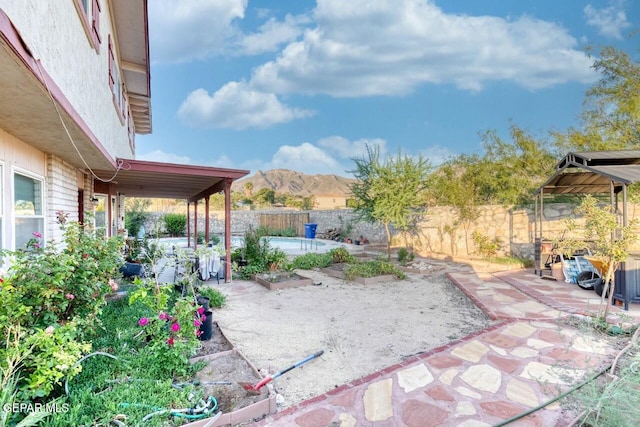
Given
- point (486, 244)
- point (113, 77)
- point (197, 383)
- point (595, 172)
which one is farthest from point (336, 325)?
point (486, 244)

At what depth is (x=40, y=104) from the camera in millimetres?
2703

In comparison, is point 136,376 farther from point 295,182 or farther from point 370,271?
point 295,182

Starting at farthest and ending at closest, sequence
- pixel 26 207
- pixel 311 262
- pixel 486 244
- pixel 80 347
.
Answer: pixel 486 244
pixel 311 262
pixel 26 207
pixel 80 347

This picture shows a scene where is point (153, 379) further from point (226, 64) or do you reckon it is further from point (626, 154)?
point (226, 64)

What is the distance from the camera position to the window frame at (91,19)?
4.18 m

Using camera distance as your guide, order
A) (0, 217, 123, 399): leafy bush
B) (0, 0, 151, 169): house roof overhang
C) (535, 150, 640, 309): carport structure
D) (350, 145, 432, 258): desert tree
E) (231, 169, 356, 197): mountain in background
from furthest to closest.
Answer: (231, 169, 356, 197): mountain in background, (350, 145, 432, 258): desert tree, (535, 150, 640, 309): carport structure, (0, 217, 123, 399): leafy bush, (0, 0, 151, 169): house roof overhang

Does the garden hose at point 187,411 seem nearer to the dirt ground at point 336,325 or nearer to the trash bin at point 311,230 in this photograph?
the dirt ground at point 336,325

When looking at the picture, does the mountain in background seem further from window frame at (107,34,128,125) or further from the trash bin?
window frame at (107,34,128,125)

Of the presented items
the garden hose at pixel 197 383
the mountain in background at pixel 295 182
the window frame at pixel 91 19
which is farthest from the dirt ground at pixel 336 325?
the mountain in background at pixel 295 182

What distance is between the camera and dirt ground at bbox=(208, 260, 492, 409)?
357cm

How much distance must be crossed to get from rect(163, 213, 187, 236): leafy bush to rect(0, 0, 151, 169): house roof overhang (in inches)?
630

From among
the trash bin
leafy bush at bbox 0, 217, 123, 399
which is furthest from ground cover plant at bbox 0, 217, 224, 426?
the trash bin

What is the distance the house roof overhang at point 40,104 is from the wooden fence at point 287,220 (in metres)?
16.3

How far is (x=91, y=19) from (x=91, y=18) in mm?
26
